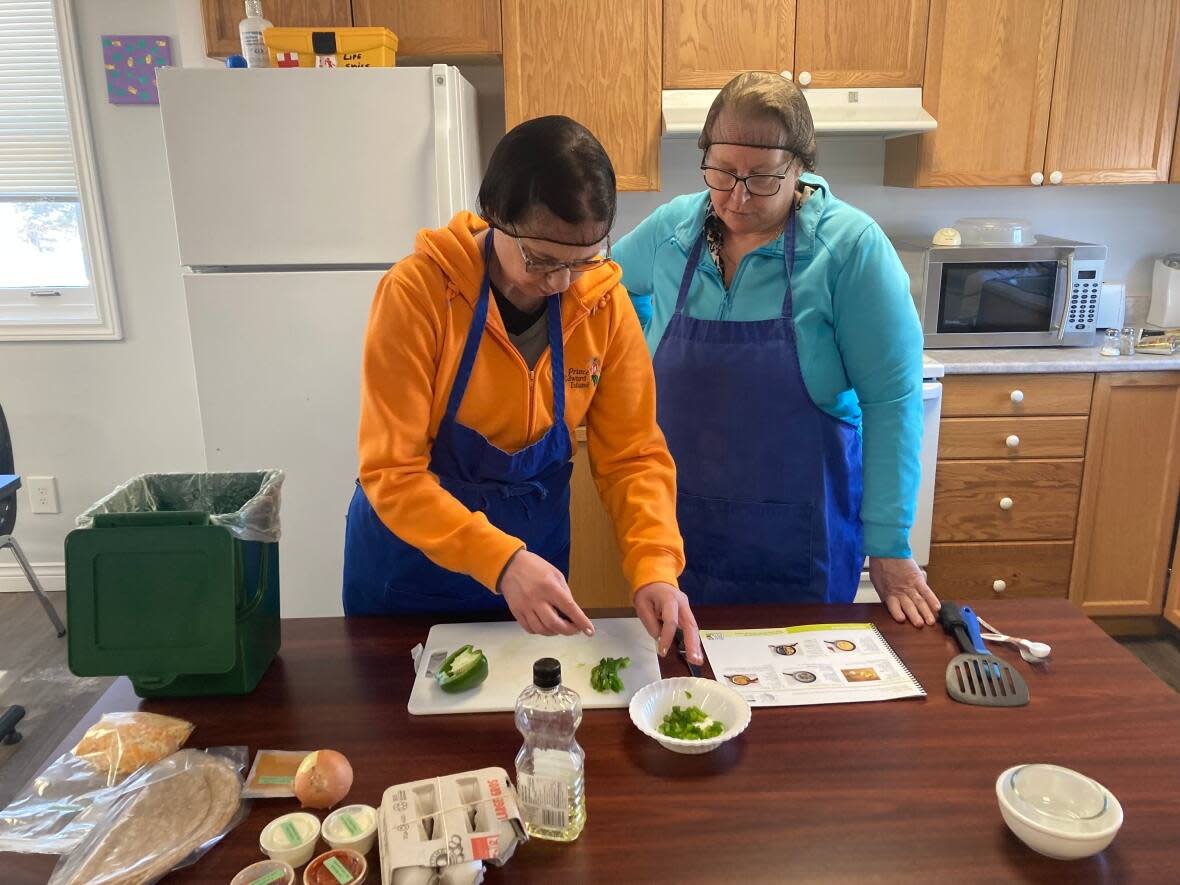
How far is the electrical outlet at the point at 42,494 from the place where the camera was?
3.23m

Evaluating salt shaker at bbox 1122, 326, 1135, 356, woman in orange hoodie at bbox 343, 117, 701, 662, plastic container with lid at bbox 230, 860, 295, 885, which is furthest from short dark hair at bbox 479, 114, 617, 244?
salt shaker at bbox 1122, 326, 1135, 356

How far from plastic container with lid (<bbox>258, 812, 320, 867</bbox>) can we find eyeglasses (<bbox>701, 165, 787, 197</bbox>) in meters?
1.04

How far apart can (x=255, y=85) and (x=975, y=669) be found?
1978mm

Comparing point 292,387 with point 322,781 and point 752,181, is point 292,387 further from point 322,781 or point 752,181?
point 322,781

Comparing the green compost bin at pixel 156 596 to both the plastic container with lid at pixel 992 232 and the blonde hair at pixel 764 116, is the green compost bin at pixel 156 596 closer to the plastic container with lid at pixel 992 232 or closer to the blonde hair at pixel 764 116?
the blonde hair at pixel 764 116

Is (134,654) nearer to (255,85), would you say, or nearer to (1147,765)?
(1147,765)

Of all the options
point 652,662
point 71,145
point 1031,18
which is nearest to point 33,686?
point 71,145

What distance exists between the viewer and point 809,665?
3.89 ft

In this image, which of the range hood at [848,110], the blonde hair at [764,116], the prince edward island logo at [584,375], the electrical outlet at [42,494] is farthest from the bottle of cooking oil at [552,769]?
the electrical outlet at [42,494]

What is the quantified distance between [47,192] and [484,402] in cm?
264

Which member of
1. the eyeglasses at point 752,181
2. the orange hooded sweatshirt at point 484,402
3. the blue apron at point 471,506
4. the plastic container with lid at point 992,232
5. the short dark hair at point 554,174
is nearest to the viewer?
the short dark hair at point 554,174

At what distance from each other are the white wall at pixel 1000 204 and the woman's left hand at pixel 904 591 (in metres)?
1.92

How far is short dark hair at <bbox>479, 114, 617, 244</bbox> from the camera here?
1.05 meters

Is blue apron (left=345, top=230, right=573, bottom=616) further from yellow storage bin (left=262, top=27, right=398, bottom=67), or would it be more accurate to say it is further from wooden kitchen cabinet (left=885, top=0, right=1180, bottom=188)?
wooden kitchen cabinet (left=885, top=0, right=1180, bottom=188)
